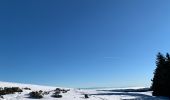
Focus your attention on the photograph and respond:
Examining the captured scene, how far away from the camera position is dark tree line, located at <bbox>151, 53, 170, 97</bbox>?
3324 cm

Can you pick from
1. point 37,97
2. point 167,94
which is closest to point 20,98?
point 37,97

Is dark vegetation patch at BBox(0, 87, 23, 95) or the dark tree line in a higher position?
the dark tree line

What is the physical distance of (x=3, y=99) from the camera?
1625 centimetres

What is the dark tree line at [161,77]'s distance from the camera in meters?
33.2

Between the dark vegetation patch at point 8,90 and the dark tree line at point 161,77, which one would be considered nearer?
the dark vegetation patch at point 8,90

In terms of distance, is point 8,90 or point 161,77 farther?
point 161,77

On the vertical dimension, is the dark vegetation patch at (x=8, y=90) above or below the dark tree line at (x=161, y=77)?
below

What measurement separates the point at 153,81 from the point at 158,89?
2780mm

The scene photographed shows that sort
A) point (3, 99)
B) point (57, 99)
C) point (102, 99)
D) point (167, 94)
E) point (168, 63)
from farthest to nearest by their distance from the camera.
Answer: point (168, 63)
point (167, 94)
point (102, 99)
point (57, 99)
point (3, 99)

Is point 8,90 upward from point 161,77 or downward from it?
downward

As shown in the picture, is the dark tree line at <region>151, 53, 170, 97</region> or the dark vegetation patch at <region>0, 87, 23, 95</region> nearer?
the dark vegetation patch at <region>0, 87, 23, 95</region>

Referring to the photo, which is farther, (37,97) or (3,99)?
(37,97)

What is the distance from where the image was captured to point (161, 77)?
1351 inches

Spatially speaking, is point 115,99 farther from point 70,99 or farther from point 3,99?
point 3,99
